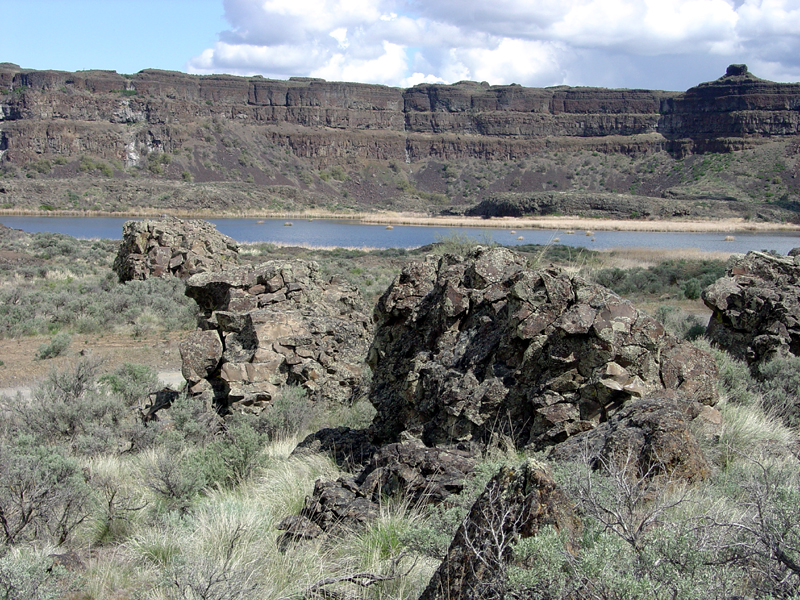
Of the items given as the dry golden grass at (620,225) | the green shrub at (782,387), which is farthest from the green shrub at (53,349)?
the dry golden grass at (620,225)

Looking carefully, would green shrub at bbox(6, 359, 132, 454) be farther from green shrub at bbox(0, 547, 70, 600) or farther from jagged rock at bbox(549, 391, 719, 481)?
jagged rock at bbox(549, 391, 719, 481)

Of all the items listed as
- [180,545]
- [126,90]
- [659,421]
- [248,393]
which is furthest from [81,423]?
[126,90]

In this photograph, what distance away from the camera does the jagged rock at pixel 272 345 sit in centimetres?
800

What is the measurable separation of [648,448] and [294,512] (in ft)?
7.83

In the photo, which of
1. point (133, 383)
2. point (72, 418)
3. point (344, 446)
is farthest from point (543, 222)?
point (344, 446)

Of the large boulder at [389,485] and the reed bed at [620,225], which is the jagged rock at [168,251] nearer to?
the large boulder at [389,485]

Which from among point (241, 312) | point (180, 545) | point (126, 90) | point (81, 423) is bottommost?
point (81, 423)

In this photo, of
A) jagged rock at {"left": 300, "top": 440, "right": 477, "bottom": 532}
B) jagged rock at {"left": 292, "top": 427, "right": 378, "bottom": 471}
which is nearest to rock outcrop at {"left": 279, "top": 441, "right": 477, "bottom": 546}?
jagged rock at {"left": 300, "top": 440, "right": 477, "bottom": 532}

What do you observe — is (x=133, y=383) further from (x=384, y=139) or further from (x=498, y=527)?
(x=384, y=139)

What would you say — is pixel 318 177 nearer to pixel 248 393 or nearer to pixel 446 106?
pixel 446 106

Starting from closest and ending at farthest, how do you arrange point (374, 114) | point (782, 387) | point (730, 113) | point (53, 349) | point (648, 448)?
point (648, 448)
point (782, 387)
point (53, 349)
point (730, 113)
point (374, 114)

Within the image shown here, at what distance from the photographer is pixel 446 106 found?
143 m

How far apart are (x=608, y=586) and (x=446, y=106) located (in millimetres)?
147860

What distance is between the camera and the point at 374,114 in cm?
13950
